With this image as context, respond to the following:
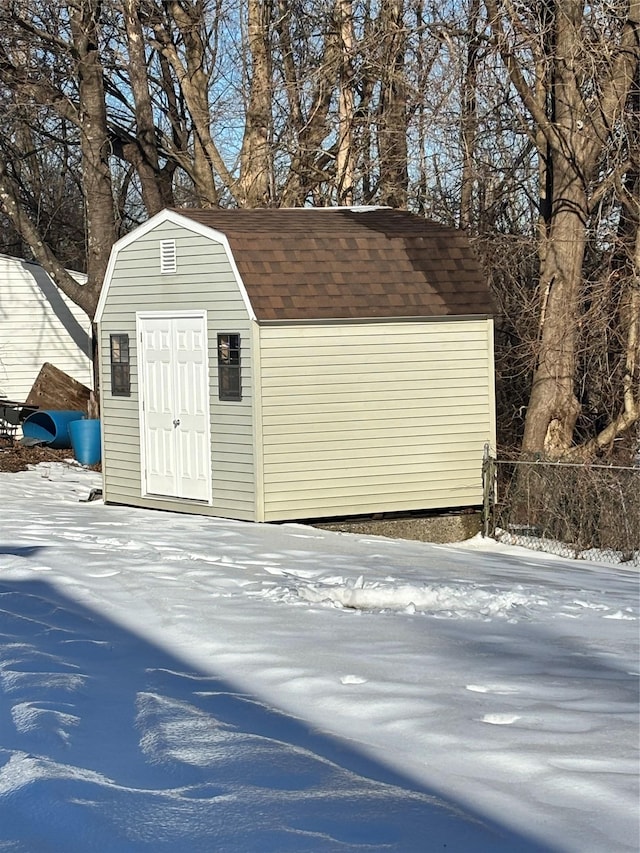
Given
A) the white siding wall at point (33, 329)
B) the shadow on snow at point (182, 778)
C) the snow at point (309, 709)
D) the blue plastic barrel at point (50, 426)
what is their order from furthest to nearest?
the white siding wall at point (33, 329), the blue plastic barrel at point (50, 426), the snow at point (309, 709), the shadow on snow at point (182, 778)

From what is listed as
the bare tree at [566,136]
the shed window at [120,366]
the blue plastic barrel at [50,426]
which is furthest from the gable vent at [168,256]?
the blue plastic barrel at [50,426]

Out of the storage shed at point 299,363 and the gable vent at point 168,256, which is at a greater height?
the gable vent at point 168,256

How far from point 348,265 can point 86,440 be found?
7.58 m

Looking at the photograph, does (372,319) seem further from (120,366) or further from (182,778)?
(182,778)

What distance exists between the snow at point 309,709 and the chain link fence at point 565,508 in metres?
3.90

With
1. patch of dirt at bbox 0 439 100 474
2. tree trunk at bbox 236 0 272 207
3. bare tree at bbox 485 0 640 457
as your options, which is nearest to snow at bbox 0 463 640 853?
bare tree at bbox 485 0 640 457

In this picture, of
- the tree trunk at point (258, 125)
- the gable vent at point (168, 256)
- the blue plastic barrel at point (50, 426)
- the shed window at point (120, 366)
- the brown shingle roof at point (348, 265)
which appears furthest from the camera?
the tree trunk at point (258, 125)

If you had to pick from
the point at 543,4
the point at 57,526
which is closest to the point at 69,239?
the point at 543,4

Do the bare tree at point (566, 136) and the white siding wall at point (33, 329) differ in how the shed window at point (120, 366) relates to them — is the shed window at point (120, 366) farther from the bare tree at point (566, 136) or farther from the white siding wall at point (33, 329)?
the white siding wall at point (33, 329)

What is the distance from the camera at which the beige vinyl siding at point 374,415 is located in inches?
577

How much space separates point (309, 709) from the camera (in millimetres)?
5941

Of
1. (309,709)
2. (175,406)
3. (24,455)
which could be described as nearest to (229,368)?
(175,406)

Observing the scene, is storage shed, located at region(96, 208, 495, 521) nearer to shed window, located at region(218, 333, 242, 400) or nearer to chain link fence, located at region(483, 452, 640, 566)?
shed window, located at region(218, 333, 242, 400)

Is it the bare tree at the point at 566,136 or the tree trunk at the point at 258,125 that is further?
the tree trunk at the point at 258,125
